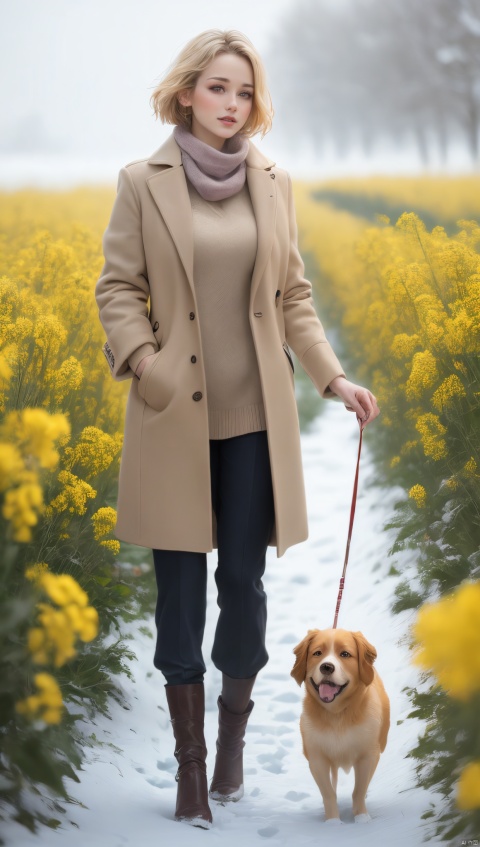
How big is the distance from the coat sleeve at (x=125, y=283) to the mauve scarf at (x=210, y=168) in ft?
0.51

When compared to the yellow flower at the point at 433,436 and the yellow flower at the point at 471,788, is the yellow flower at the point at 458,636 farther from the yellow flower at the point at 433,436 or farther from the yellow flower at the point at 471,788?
the yellow flower at the point at 433,436

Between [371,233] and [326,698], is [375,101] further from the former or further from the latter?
[326,698]

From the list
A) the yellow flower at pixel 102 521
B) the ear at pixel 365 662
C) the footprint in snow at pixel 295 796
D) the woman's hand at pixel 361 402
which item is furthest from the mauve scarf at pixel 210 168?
the footprint in snow at pixel 295 796

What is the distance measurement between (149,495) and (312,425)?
160 inches

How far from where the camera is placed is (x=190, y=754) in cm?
237

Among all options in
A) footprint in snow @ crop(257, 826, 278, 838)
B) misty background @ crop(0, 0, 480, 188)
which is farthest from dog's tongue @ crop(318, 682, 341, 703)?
misty background @ crop(0, 0, 480, 188)

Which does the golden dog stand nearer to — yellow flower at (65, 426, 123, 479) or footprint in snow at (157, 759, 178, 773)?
footprint in snow at (157, 759, 178, 773)

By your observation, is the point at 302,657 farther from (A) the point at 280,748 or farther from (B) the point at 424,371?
(B) the point at 424,371

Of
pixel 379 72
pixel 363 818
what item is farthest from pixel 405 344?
pixel 379 72

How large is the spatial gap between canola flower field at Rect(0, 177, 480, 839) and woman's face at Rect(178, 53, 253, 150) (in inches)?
33.7

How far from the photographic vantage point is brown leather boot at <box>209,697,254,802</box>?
A: 257 centimetres

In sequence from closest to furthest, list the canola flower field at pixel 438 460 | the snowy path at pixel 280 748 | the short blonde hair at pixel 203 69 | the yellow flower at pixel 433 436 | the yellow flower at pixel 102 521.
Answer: the canola flower field at pixel 438 460 → the snowy path at pixel 280 748 → the short blonde hair at pixel 203 69 → the yellow flower at pixel 102 521 → the yellow flower at pixel 433 436

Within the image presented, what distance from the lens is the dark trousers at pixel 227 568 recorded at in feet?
7.82

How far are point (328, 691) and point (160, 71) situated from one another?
602 cm
